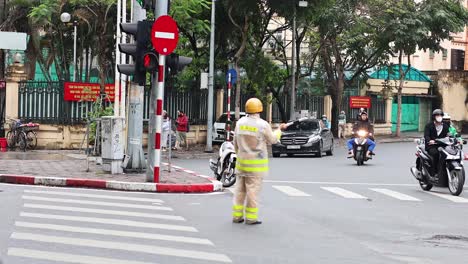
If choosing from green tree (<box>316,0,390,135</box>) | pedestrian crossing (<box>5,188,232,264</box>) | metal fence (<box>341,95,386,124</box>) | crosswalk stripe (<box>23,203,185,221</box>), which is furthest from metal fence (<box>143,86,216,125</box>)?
crosswalk stripe (<box>23,203,185,221</box>)

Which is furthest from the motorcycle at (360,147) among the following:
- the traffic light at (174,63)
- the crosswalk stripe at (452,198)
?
the traffic light at (174,63)

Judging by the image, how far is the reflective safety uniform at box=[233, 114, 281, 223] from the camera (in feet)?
36.3

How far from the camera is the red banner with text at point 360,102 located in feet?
156

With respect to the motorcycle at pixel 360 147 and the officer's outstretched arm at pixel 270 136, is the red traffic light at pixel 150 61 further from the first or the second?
the motorcycle at pixel 360 147

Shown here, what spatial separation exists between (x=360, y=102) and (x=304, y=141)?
63.7 feet

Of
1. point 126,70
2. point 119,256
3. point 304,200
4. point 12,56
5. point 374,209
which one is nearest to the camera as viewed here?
point 119,256

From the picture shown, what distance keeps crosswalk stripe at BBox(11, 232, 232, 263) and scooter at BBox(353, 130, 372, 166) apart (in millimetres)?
16623

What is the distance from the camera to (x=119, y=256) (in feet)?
26.5

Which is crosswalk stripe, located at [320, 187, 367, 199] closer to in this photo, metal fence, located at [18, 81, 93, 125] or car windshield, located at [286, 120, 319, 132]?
car windshield, located at [286, 120, 319, 132]

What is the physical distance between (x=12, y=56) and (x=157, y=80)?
74.3 ft

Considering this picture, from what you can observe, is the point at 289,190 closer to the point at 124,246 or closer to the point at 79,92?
the point at 124,246

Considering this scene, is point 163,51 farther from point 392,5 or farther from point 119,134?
point 392,5

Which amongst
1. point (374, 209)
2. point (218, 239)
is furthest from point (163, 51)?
point (218, 239)

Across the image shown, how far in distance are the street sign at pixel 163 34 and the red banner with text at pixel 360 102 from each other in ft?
110
